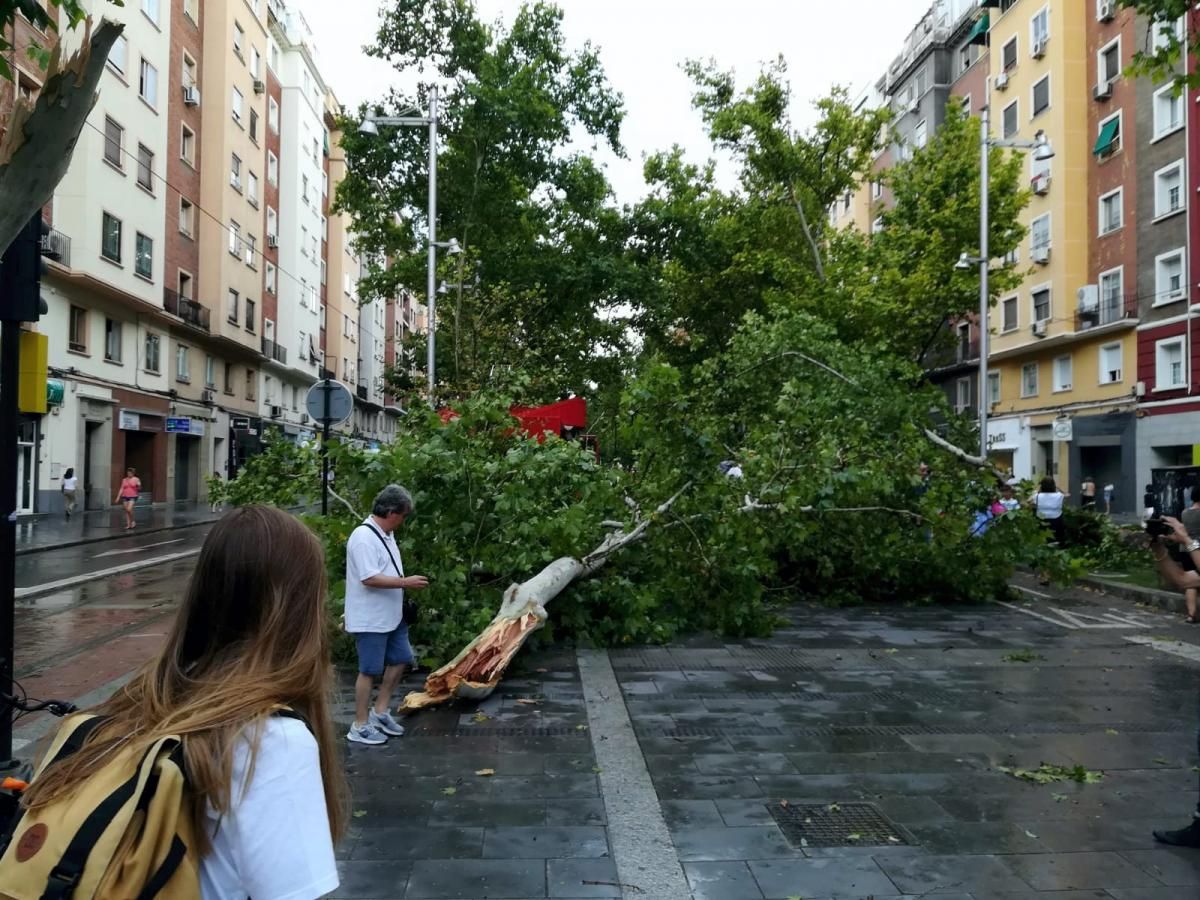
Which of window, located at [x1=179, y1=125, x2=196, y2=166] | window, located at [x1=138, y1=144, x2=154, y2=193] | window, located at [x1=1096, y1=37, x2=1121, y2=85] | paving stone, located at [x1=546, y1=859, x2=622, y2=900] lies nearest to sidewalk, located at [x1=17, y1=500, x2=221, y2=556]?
window, located at [x1=138, y1=144, x2=154, y2=193]

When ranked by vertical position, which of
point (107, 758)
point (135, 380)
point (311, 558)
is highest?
point (135, 380)

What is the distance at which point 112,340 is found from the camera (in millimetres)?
31844

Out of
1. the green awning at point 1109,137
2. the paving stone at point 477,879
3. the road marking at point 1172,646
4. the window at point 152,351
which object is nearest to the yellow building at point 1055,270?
the green awning at point 1109,137

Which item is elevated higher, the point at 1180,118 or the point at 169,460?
the point at 1180,118

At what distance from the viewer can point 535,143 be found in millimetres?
28109

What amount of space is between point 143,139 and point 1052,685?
33017 mm

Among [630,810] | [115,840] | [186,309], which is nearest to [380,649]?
[630,810]

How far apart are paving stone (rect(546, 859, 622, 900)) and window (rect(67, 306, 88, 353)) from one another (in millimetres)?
29137

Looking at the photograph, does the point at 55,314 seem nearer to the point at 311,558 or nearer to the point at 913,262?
the point at 913,262

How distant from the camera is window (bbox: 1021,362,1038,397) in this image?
39250mm

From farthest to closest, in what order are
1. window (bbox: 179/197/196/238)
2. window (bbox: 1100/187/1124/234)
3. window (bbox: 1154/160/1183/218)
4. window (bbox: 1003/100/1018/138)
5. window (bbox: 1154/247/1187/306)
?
window (bbox: 1003/100/1018/138) → window (bbox: 179/197/196/238) → window (bbox: 1100/187/1124/234) → window (bbox: 1154/247/1187/306) → window (bbox: 1154/160/1183/218)

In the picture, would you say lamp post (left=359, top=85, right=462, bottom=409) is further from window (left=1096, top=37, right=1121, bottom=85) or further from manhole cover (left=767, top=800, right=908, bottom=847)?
window (left=1096, top=37, right=1121, bottom=85)

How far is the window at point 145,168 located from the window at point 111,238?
2.33 metres

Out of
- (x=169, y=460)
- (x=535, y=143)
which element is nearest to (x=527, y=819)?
(x=535, y=143)
